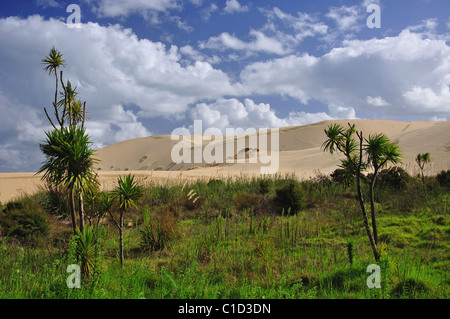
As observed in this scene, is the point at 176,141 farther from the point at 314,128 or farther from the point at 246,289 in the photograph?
the point at 246,289

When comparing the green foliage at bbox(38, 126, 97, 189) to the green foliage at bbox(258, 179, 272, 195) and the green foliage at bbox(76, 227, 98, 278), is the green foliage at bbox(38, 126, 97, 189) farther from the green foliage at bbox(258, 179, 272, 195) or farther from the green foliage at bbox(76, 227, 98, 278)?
the green foliage at bbox(258, 179, 272, 195)

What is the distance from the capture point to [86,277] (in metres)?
4.82

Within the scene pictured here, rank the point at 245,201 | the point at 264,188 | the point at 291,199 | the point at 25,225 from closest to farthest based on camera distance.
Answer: the point at 25,225 < the point at 291,199 < the point at 245,201 < the point at 264,188

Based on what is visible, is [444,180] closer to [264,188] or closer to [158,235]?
[264,188]

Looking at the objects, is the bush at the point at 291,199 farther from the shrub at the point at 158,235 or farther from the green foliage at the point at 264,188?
the shrub at the point at 158,235

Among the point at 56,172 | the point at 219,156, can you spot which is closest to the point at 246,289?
the point at 56,172

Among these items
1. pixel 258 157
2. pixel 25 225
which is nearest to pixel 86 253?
pixel 25 225

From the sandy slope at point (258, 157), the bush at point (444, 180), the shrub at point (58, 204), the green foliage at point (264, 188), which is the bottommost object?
the shrub at point (58, 204)

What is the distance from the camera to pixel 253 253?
20.3 feet

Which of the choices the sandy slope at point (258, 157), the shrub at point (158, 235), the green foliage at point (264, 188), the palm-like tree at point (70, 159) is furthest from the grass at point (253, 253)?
the sandy slope at point (258, 157)

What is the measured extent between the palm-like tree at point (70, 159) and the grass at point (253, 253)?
101 cm

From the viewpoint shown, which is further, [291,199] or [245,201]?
[245,201]

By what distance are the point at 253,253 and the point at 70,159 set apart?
360 centimetres

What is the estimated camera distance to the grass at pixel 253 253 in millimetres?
4414
